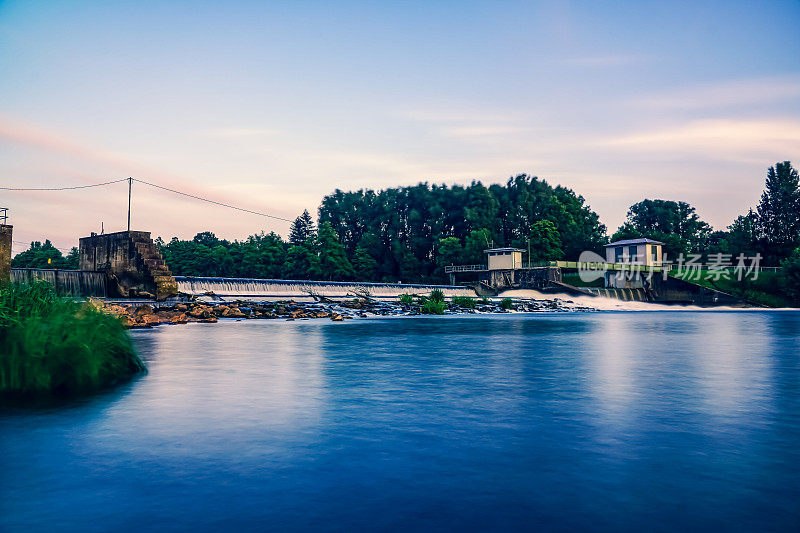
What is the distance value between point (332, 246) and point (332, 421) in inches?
3423

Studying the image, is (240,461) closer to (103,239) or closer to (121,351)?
(121,351)

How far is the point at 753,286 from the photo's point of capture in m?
64.1

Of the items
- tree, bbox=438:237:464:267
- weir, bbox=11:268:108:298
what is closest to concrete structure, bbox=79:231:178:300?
weir, bbox=11:268:108:298

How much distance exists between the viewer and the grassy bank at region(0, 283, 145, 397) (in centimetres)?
888

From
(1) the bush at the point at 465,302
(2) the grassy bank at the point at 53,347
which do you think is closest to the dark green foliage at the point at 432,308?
(1) the bush at the point at 465,302

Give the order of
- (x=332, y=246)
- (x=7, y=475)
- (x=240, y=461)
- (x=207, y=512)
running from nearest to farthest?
1. (x=207, y=512)
2. (x=7, y=475)
3. (x=240, y=461)
4. (x=332, y=246)

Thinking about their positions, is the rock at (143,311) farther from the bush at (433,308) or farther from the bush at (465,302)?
the bush at (465,302)

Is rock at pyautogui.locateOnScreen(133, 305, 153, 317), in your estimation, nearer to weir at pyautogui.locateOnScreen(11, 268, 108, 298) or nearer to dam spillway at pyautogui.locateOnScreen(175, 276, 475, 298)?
weir at pyautogui.locateOnScreen(11, 268, 108, 298)

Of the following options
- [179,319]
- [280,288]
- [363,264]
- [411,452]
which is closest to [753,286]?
[280,288]

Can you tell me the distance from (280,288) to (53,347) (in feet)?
119

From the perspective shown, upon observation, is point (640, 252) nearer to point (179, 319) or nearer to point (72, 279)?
point (179, 319)

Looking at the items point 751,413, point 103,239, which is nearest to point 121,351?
point 751,413

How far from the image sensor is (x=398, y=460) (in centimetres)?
556

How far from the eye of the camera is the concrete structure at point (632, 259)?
67.6 metres
